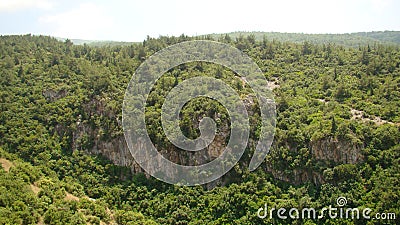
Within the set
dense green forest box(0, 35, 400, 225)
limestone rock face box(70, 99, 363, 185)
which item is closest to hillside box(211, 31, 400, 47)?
dense green forest box(0, 35, 400, 225)

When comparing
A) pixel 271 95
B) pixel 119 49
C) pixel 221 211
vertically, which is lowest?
pixel 221 211

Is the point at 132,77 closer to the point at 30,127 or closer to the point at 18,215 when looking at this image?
the point at 30,127

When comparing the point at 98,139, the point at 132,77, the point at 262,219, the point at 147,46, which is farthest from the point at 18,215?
the point at 147,46

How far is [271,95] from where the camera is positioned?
6066 cm

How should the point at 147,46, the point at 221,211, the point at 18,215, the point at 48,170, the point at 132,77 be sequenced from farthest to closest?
the point at 147,46
the point at 132,77
the point at 48,170
the point at 221,211
the point at 18,215

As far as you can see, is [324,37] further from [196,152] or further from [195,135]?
[196,152]

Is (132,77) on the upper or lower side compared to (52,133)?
upper

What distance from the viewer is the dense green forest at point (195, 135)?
45562 millimetres

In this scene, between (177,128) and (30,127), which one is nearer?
(177,128)

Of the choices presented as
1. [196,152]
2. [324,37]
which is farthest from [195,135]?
[324,37]

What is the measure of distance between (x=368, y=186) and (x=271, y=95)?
2114cm

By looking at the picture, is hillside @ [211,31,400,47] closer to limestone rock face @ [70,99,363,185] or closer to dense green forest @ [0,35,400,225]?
dense green forest @ [0,35,400,225]

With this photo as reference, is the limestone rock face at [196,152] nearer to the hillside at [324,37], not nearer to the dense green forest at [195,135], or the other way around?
the dense green forest at [195,135]

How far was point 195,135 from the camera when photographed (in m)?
54.6
